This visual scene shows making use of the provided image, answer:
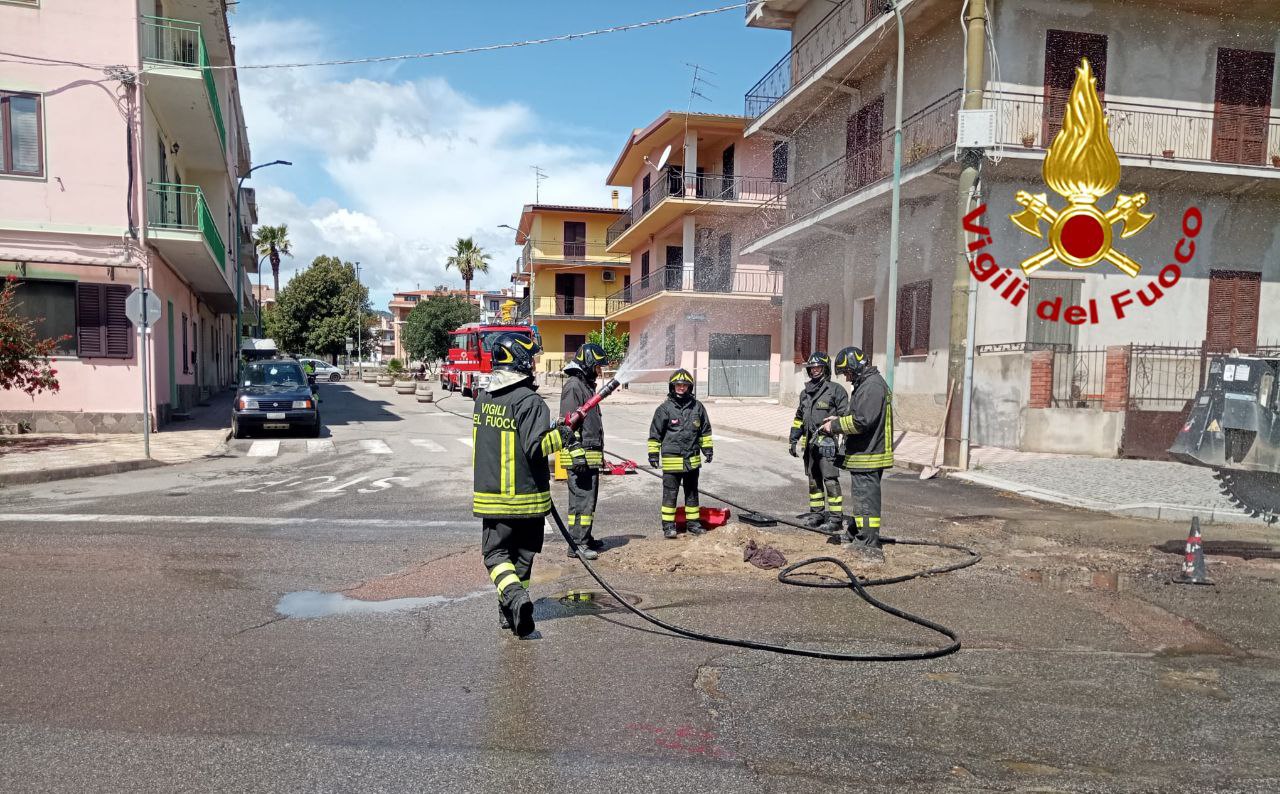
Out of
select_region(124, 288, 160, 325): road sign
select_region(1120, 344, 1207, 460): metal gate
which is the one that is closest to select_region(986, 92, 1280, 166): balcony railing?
select_region(1120, 344, 1207, 460): metal gate

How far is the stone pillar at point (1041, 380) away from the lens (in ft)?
47.1

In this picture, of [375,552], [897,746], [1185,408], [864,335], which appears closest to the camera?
[897,746]

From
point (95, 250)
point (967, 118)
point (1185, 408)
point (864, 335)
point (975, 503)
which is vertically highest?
point (967, 118)

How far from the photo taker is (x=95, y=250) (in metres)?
16.2

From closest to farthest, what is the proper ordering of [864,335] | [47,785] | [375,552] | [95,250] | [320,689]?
[47,785], [320,689], [375,552], [95,250], [864,335]

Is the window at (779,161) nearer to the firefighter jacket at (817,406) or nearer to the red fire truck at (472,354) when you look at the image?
the red fire truck at (472,354)

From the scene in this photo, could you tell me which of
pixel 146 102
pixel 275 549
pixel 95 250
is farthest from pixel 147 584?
pixel 146 102

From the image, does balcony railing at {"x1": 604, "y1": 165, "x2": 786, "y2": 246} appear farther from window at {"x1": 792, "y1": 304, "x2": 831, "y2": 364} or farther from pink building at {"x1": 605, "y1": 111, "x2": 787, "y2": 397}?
window at {"x1": 792, "y1": 304, "x2": 831, "y2": 364}

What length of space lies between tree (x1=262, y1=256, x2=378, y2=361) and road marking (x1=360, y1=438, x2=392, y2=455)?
41905 mm

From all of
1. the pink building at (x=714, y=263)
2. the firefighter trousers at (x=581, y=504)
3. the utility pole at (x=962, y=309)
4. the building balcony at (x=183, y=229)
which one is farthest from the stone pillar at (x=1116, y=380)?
the pink building at (x=714, y=263)

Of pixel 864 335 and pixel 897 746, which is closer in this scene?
pixel 897 746

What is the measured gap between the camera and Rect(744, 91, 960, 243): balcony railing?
16.5 m

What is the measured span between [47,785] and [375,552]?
4096 millimetres

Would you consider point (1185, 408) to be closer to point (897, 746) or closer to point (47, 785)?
point (897, 746)
